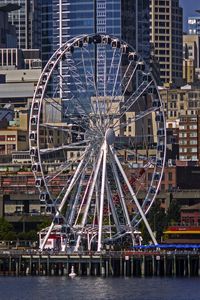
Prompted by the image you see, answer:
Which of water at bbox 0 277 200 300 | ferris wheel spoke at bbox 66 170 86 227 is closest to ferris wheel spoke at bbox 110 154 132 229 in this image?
ferris wheel spoke at bbox 66 170 86 227

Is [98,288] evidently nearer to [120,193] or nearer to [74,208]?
[120,193]

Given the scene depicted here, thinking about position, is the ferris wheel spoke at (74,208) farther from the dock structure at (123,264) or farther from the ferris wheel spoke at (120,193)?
the dock structure at (123,264)

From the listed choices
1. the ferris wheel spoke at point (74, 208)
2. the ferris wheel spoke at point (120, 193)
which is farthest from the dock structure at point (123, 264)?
the ferris wheel spoke at point (120, 193)

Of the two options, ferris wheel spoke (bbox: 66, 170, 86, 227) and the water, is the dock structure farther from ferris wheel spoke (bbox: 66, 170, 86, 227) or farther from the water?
the water

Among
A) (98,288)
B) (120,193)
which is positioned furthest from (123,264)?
(98,288)

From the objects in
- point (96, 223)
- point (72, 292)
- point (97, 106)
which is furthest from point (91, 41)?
point (72, 292)

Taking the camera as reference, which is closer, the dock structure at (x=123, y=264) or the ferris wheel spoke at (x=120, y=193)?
the dock structure at (x=123, y=264)

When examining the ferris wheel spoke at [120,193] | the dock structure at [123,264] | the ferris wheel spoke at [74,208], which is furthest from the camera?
the ferris wheel spoke at [74,208]
